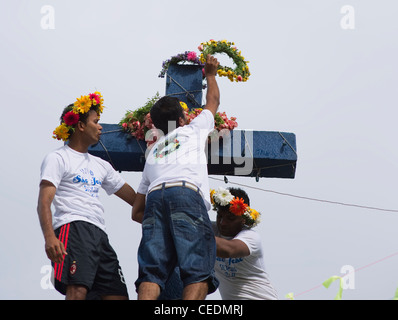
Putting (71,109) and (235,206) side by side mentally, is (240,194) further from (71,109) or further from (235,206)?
(71,109)

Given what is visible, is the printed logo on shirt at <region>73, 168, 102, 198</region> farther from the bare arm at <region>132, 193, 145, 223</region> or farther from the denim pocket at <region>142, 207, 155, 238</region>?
the denim pocket at <region>142, 207, 155, 238</region>

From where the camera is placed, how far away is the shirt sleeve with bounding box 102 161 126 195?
596cm

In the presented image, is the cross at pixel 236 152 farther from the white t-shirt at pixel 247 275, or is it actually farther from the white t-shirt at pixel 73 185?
the white t-shirt at pixel 73 185

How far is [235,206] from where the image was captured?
6359 millimetres

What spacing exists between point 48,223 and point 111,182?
37.4 inches

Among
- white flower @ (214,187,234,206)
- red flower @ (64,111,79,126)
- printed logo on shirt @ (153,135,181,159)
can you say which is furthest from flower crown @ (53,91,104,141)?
white flower @ (214,187,234,206)

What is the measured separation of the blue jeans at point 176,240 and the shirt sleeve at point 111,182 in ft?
2.98

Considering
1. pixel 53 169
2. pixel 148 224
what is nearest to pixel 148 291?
pixel 148 224

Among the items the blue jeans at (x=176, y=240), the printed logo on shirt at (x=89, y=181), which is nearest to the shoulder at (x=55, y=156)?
the printed logo on shirt at (x=89, y=181)

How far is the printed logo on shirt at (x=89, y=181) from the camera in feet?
18.4

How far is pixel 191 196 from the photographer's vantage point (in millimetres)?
5051

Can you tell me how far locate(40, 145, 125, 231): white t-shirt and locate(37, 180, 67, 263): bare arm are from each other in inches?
3.1
